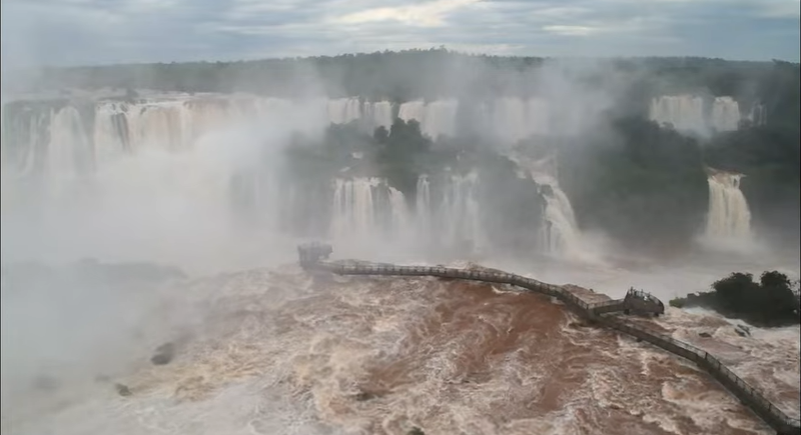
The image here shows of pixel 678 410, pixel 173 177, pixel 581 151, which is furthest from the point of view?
pixel 581 151

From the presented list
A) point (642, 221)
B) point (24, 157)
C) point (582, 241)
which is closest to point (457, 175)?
point (582, 241)

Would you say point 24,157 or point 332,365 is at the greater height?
point 24,157

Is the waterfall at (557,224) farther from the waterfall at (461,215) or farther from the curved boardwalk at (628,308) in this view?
the curved boardwalk at (628,308)

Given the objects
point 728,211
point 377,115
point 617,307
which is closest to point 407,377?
point 617,307

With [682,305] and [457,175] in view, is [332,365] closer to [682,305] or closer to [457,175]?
[682,305]

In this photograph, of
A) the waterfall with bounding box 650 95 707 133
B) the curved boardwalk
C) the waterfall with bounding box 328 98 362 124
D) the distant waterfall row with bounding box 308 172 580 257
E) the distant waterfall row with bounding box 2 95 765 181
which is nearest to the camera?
the curved boardwalk

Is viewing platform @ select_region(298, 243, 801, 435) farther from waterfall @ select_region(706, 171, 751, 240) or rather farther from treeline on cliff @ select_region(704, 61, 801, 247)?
treeline on cliff @ select_region(704, 61, 801, 247)

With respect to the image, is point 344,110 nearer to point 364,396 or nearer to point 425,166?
point 425,166

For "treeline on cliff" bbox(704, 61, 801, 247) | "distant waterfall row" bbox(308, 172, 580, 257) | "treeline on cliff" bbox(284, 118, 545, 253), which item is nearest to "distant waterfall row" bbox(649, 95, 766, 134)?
"treeline on cliff" bbox(704, 61, 801, 247)
